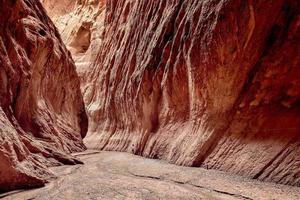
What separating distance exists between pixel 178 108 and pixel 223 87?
3.48 ft

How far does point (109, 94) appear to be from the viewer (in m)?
8.01

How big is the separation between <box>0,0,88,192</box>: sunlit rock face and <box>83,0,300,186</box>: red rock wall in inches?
61.8

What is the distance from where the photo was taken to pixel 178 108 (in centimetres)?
430

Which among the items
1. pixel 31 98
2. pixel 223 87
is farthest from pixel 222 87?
pixel 31 98

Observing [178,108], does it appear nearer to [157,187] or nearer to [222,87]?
[222,87]

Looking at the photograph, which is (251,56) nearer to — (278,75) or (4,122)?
(278,75)

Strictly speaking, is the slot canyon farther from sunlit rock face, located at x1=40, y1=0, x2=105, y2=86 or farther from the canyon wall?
sunlit rock face, located at x1=40, y1=0, x2=105, y2=86

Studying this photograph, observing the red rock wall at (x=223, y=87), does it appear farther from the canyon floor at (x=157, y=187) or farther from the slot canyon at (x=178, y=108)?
the canyon floor at (x=157, y=187)

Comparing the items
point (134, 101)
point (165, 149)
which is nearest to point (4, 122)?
point (165, 149)

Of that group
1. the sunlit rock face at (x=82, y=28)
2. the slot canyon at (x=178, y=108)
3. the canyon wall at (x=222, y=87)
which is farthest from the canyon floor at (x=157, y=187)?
the sunlit rock face at (x=82, y=28)

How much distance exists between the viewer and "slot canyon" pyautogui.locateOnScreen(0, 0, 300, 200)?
2533mm

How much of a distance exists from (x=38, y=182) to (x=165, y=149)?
202 cm

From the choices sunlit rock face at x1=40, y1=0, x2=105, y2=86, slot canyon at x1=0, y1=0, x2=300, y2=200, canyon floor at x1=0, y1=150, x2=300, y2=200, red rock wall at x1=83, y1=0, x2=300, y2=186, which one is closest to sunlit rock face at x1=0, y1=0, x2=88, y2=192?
slot canyon at x1=0, y1=0, x2=300, y2=200

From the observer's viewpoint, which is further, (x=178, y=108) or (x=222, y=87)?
(x=178, y=108)
